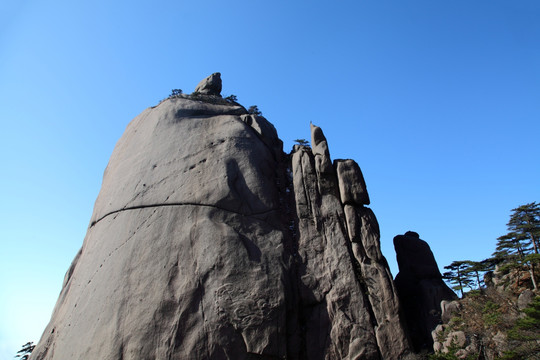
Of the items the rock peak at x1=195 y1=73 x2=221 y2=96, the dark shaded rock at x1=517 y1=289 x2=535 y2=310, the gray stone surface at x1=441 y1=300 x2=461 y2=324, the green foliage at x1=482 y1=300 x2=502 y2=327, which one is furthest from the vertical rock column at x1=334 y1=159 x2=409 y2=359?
the rock peak at x1=195 y1=73 x2=221 y2=96

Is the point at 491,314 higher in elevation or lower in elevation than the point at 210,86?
lower

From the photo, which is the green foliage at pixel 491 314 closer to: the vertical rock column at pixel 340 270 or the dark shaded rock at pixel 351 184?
the vertical rock column at pixel 340 270

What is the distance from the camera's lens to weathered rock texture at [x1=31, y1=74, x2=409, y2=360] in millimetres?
17125

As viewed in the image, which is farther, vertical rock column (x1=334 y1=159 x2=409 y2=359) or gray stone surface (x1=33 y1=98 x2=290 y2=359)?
vertical rock column (x1=334 y1=159 x2=409 y2=359)

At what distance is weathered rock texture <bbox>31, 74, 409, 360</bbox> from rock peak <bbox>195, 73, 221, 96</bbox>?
6.45m

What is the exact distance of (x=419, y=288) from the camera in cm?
2253

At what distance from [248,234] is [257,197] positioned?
86.6 inches

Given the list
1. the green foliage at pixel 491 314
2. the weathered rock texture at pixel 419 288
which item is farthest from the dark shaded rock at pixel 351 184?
the green foliage at pixel 491 314

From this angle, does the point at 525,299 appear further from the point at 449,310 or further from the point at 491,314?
the point at 449,310

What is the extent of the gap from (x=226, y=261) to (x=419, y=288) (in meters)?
10.9

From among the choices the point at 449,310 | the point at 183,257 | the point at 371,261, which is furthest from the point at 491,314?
the point at 183,257

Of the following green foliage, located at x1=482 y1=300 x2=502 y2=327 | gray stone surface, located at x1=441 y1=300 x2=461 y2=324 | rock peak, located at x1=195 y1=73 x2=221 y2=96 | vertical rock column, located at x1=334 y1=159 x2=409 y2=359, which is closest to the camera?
green foliage, located at x1=482 y1=300 x2=502 y2=327

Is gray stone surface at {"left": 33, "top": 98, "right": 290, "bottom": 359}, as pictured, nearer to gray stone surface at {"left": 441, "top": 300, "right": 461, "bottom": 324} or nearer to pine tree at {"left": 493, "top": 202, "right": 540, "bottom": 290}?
gray stone surface at {"left": 441, "top": 300, "right": 461, "bottom": 324}

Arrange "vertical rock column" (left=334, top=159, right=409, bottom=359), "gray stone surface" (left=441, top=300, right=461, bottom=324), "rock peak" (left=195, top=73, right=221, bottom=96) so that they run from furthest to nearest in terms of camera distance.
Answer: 1. "rock peak" (left=195, top=73, right=221, bottom=96)
2. "gray stone surface" (left=441, top=300, right=461, bottom=324)
3. "vertical rock column" (left=334, top=159, right=409, bottom=359)
